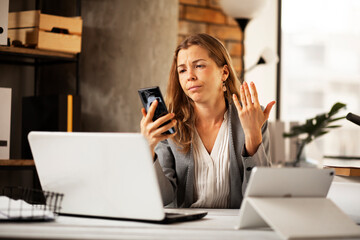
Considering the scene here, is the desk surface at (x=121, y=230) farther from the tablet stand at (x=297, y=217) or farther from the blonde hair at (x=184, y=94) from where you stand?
the blonde hair at (x=184, y=94)

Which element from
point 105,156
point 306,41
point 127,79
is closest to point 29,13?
point 127,79

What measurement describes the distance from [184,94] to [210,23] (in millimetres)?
1867

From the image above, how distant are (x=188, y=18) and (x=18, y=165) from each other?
5.76ft

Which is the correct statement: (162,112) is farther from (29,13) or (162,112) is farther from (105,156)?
(29,13)

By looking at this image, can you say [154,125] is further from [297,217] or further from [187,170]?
[297,217]

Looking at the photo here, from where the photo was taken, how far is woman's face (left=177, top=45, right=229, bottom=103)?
6.66 feet

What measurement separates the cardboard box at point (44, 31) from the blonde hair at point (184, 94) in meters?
0.90

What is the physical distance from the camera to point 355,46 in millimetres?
4566

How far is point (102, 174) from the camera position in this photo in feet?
4.31

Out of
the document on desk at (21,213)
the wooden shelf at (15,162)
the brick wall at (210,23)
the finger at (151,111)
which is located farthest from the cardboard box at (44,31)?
the document on desk at (21,213)

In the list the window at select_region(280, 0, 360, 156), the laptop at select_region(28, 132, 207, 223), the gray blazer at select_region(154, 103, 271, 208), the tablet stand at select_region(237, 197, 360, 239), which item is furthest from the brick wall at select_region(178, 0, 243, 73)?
the tablet stand at select_region(237, 197, 360, 239)

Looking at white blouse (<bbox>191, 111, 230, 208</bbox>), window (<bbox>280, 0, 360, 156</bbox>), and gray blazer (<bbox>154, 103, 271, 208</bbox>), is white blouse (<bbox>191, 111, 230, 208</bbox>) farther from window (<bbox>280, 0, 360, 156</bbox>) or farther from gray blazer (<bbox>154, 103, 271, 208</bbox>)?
window (<bbox>280, 0, 360, 156</bbox>)

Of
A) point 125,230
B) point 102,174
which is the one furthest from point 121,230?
point 102,174

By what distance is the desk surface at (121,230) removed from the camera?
3.76ft
